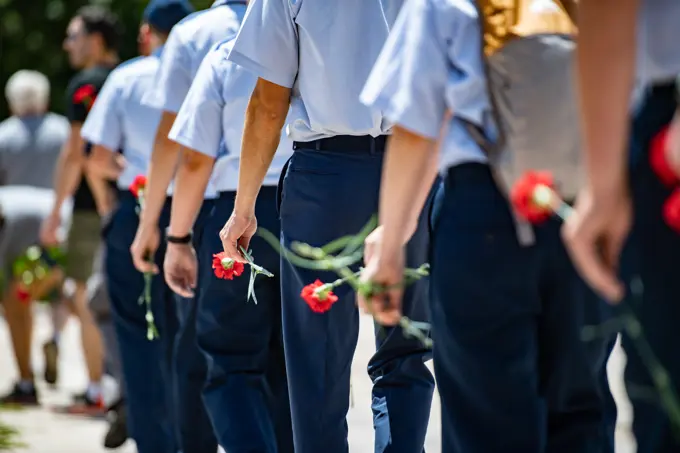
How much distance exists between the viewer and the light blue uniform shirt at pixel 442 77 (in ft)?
9.53

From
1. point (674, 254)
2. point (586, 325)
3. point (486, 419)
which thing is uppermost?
point (674, 254)

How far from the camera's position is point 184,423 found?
17.7 ft

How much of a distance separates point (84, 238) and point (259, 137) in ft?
15.0

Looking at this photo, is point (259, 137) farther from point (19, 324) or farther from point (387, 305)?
point (19, 324)

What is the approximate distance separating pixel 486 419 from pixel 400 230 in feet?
1.52

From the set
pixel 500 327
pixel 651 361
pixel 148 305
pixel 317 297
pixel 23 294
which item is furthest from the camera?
pixel 23 294

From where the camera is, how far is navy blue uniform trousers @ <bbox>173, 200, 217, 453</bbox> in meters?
5.34

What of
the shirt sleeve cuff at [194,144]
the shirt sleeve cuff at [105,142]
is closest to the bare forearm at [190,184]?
the shirt sleeve cuff at [194,144]

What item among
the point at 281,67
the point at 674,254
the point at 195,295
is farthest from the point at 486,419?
the point at 195,295

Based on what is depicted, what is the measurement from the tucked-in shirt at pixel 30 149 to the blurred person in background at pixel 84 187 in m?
0.50

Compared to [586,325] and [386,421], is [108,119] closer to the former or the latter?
[386,421]

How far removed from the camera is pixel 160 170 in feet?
17.2

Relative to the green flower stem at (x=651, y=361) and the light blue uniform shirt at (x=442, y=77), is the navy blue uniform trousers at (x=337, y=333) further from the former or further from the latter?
the green flower stem at (x=651, y=361)

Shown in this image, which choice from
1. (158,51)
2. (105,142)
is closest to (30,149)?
(105,142)
